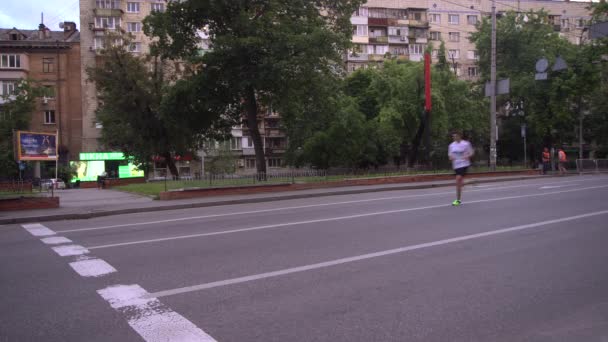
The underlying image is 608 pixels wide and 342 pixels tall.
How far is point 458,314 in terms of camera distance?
173 inches

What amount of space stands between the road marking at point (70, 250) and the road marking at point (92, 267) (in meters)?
0.84

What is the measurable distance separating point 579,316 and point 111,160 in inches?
2245

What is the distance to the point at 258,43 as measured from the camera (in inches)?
829

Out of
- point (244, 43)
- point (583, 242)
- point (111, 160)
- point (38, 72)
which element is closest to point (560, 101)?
point (244, 43)

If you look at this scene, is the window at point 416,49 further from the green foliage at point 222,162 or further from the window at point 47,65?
the window at point 47,65

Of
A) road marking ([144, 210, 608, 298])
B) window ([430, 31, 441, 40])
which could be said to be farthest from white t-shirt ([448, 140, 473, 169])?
window ([430, 31, 441, 40])

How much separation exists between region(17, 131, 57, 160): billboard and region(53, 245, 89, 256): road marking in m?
11.6

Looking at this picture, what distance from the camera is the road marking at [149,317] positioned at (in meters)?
3.95

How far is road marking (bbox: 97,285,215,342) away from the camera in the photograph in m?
3.95

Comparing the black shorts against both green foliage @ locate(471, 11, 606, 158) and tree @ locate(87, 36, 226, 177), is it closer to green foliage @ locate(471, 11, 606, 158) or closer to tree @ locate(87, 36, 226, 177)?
tree @ locate(87, 36, 226, 177)

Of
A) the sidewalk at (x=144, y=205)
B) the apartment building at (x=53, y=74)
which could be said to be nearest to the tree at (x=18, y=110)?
the apartment building at (x=53, y=74)

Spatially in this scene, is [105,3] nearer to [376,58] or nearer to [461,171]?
[376,58]

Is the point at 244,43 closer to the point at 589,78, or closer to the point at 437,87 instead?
the point at 437,87

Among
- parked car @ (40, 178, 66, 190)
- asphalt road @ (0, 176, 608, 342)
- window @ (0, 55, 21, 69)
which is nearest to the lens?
asphalt road @ (0, 176, 608, 342)
